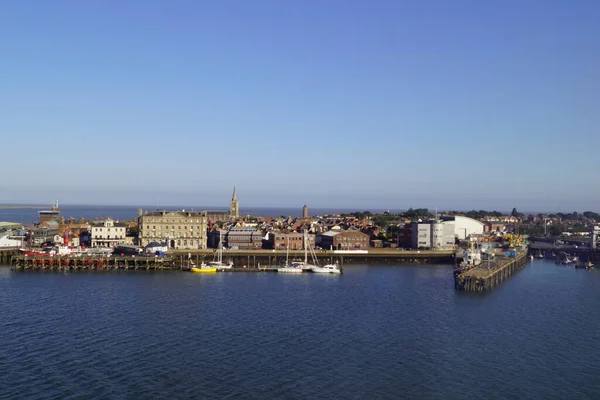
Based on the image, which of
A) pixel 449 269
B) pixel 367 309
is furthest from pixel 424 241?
pixel 367 309

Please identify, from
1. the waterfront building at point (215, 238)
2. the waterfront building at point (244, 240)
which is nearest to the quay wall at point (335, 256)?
the waterfront building at point (244, 240)

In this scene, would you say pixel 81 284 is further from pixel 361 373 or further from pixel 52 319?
pixel 361 373

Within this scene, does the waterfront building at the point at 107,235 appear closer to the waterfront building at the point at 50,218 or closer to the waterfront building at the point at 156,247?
the waterfront building at the point at 156,247

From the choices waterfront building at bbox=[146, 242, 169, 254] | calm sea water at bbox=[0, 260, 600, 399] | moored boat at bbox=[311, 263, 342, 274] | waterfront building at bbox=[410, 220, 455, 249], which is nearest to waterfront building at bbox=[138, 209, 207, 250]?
waterfront building at bbox=[146, 242, 169, 254]

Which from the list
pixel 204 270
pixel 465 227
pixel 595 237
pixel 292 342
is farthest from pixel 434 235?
pixel 292 342

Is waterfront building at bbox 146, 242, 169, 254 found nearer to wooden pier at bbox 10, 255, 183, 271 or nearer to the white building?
wooden pier at bbox 10, 255, 183, 271

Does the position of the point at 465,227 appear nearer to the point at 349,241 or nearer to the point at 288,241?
the point at 349,241
